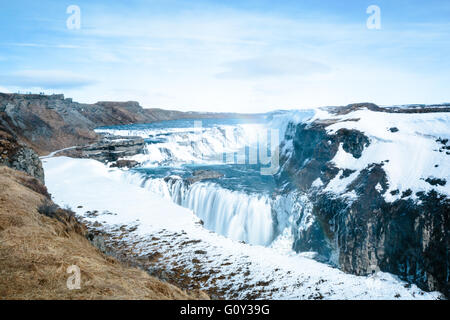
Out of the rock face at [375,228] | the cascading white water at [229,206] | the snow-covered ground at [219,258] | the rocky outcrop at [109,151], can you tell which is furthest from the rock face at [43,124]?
the rock face at [375,228]

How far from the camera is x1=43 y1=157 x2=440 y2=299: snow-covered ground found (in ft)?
24.9

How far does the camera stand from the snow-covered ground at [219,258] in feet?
24.9

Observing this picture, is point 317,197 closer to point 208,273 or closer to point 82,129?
point 208,273

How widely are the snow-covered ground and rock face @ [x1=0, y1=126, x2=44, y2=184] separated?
181 cm

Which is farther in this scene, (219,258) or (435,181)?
(435,181)

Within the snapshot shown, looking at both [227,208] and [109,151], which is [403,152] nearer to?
[227,208]

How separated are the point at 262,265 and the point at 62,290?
6020mm

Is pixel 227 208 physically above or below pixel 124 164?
below

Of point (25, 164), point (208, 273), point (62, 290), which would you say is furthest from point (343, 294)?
point (25, 164)

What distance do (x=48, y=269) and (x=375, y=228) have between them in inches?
578

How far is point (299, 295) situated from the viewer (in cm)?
723

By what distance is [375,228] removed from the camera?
14953mm

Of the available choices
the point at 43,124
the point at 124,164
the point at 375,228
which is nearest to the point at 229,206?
the point at 375,228

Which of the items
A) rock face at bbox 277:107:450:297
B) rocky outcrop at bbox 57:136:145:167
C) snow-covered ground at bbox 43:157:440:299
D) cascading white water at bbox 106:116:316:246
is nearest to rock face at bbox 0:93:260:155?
rocky outcrop at bbox 57:136:145:167
